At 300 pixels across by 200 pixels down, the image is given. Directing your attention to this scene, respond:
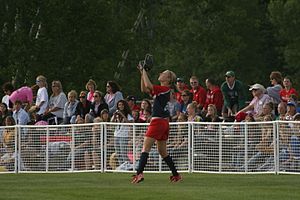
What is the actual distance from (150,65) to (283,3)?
6205 cm

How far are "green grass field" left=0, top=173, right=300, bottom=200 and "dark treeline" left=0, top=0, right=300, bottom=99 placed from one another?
1709 cm

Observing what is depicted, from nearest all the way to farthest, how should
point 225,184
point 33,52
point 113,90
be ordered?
1. point 225,184
2. point 113,90
3. point 33,52

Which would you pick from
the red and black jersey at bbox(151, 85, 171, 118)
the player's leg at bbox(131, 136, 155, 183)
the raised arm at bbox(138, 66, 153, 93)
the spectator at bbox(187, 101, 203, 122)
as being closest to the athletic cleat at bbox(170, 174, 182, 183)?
the player's leg at bbox(131, 136, 155, 183)

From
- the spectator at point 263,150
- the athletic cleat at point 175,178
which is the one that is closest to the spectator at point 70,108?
the spectator at point 263,150

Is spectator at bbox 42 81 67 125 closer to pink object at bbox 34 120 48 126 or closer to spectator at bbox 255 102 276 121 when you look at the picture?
pink object at bbox 34 120 48 126

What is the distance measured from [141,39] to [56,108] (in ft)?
103

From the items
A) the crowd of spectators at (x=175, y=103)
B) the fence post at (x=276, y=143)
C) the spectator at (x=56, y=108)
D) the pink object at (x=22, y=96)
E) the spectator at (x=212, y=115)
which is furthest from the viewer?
the pink object at (x=22, y=96)

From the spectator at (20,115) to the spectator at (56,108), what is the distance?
0.48 metres

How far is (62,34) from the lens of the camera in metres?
47.5

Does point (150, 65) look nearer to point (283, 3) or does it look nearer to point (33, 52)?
point (33, 52)

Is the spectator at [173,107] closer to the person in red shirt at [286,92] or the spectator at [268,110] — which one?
the person in red shirt at [286,92]

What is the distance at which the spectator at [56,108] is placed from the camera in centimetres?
3306

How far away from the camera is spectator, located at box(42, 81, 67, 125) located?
33062mm

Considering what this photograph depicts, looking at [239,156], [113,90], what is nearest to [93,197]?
[239,156]
